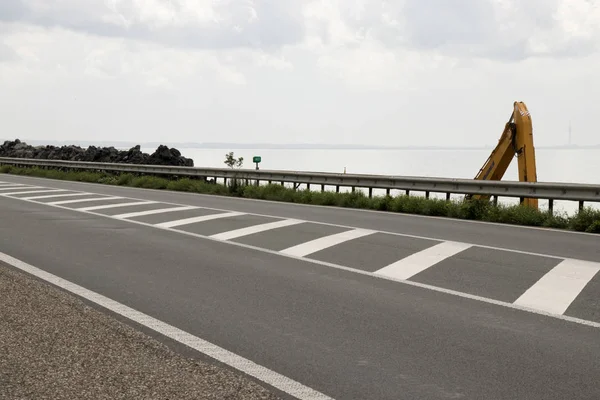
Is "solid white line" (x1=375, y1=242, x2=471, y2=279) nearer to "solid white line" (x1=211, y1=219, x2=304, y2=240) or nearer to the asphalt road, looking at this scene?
the asphalt road

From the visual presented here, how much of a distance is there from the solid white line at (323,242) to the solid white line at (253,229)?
4.82 ft

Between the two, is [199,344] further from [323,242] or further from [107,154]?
[107,154]

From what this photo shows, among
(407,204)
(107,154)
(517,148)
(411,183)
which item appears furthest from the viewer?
(107,154)

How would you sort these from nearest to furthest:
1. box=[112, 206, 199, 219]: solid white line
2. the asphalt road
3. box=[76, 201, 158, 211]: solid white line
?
the asphalt road, box=[112, 206, 199, 219]: solid white line, box=[76, 201, 158, 211]: solid white line

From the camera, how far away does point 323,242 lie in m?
12.1

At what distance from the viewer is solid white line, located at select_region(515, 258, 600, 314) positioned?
7719 mm

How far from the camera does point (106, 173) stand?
35438 mm

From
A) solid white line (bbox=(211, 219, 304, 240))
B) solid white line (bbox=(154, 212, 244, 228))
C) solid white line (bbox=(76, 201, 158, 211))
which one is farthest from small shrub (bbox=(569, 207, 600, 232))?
solid white line (bbox=(76, 201, 158, 211))

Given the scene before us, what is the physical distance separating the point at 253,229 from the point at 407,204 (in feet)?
18.0

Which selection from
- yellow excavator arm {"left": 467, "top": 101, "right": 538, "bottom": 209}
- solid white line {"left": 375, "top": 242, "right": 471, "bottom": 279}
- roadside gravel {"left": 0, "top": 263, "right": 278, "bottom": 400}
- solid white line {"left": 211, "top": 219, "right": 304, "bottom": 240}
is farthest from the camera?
yellow excavator arm {"left": 467, "top": 101, "right": 538, "bottom": 209}

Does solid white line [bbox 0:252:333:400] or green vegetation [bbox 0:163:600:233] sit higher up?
green vegetation [bbox 0:163:600:233]

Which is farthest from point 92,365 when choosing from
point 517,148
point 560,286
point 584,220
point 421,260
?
point 517,148

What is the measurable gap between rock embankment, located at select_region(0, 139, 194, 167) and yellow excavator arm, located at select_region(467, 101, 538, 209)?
63.6ft

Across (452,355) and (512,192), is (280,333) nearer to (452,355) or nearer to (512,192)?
(452,355)
